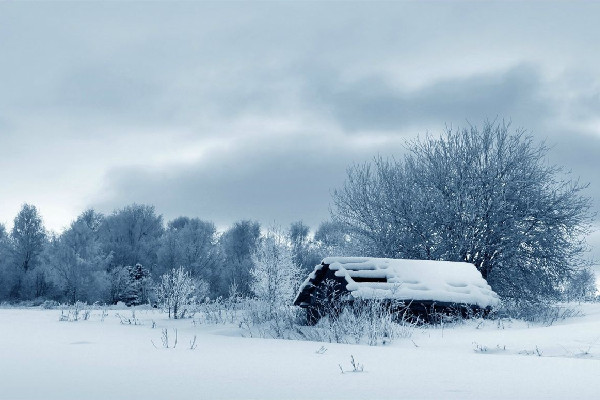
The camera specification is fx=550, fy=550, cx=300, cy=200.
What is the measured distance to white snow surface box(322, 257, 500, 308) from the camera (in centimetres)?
1448

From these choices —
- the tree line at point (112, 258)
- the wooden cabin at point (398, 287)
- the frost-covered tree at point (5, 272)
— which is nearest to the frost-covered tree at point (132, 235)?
the tree line at point (112, 258)

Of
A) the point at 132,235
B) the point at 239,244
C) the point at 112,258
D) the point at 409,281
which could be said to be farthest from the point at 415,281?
the point at 239,244

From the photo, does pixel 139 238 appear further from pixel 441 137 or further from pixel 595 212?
pixel 595 212

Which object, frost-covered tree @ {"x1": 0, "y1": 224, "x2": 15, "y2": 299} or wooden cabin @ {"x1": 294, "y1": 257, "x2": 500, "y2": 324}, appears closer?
wooden cabin @ {"x1": 294, "y1": 257, "x2": 500, "y2": 324}

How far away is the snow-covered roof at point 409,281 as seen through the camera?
1448 centimetres

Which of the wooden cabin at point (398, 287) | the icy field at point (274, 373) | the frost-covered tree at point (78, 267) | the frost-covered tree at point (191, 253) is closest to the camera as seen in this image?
the icy field at point (274, 373)

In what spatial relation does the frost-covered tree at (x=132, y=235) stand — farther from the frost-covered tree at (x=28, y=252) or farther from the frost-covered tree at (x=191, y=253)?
the frost-covered tree at (x=28, y=252)

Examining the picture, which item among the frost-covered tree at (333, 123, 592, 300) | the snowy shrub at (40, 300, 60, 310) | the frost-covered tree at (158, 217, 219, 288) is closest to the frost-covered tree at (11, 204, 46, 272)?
the frost-covered tree at (158, 217, 219, 288)

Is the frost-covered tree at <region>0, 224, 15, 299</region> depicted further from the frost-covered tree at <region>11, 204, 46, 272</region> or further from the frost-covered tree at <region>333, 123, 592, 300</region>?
the frost-covered tree at <region>333, 123, 592, 300</region>

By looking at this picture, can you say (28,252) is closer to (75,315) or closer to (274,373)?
(75,315)

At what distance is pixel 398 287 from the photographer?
1422 cm

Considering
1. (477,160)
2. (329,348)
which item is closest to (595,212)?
(477,160)

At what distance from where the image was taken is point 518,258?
21219 mm

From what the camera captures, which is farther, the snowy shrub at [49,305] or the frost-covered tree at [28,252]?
the frost-covered tree at [28,252]
